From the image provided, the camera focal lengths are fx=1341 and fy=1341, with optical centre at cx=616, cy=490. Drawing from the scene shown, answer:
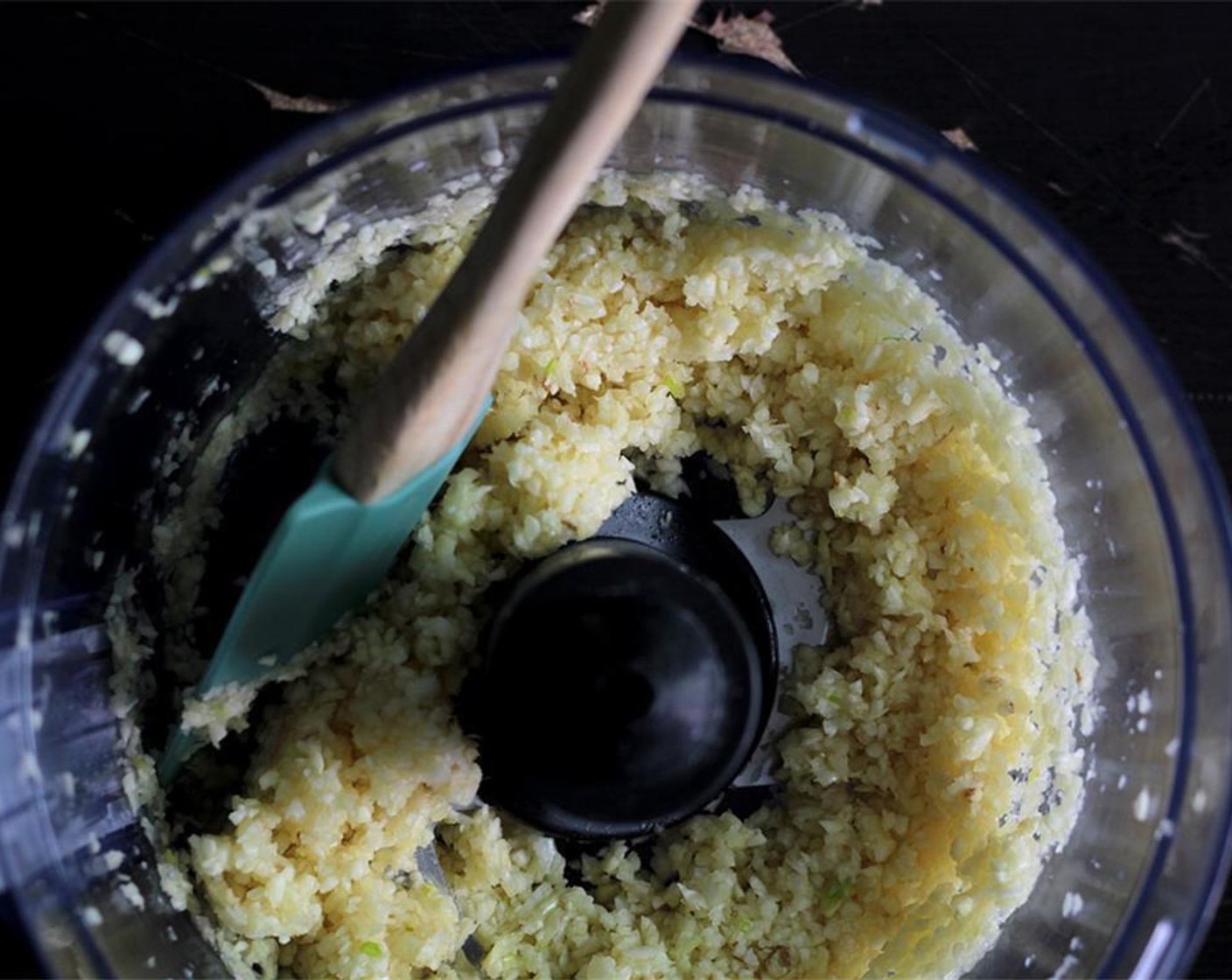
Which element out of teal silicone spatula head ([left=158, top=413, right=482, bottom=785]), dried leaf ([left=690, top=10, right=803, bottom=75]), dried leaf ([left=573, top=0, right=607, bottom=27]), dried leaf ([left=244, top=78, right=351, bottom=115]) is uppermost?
dried leaf ([left=690, top=10, right=803, bottom=75])

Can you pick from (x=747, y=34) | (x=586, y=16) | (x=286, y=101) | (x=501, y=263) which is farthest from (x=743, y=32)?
(x=501, y=263)

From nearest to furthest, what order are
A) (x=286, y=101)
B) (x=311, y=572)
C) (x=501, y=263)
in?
(x=501, y=263)
(x=311, y=572)
(x=286, y=101)

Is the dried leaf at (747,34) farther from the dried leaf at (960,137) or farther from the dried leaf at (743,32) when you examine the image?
the dried leaf at (960,137)

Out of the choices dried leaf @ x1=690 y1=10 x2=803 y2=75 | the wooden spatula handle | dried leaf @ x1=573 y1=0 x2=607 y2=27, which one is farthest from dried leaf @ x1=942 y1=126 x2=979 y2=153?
the wooden spatula handle

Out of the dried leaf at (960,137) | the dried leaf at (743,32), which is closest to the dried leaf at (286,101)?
the dried leaf at (743,32)

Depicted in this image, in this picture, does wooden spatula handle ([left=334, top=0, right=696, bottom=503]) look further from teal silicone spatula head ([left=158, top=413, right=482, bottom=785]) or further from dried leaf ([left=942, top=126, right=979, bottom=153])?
dried leaf ([left=942, top=126, right=979, bottom=153])

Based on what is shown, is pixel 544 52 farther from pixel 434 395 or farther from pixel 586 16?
pixel 434 395

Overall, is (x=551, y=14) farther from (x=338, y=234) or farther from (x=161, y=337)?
(x=161, y=337)
